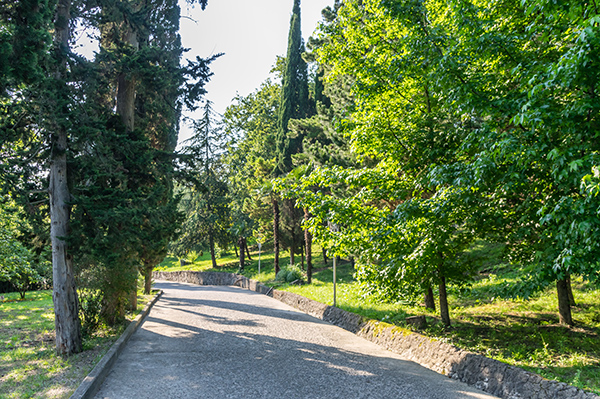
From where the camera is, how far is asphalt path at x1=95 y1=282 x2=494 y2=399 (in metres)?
5.85

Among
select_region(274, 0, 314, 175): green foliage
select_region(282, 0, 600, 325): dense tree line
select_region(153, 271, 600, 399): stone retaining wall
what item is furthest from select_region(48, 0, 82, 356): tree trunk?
select_region(274, 0, 314, 175): green foliage

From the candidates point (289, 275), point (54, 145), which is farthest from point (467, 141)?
point (289, 275)

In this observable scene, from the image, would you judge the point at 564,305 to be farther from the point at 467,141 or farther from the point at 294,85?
the point at 294,85

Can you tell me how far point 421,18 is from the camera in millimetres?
7758

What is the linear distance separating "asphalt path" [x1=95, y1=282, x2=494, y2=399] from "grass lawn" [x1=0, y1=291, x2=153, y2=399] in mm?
513

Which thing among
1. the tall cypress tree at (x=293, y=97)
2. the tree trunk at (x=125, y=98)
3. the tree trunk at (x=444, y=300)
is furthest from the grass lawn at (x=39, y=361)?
the tall cypress tree at (x=293, y=97)

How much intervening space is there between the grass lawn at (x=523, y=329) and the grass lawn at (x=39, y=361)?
5.87 meters

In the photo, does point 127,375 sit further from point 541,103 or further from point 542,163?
point 541,103

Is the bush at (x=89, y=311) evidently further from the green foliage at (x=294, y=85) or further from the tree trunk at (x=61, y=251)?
the green foliage at (x=294, y=85)

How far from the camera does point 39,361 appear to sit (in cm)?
753

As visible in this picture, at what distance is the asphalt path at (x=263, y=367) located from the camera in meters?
5.85

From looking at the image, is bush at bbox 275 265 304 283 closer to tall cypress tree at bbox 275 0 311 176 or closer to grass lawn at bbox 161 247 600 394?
tall cypress tree at bbox 275 0 311 176

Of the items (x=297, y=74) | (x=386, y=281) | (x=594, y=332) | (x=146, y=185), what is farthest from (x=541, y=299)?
(x=297, y=74)

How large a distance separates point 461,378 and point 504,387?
91 centimetres
